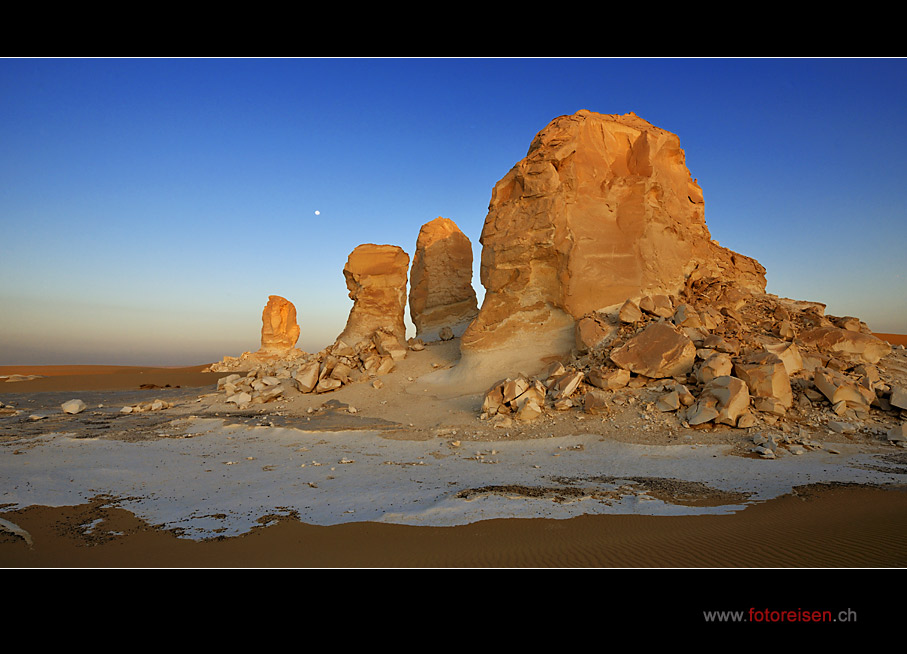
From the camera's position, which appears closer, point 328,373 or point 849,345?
point 849,345

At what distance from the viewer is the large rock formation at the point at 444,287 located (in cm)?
2272

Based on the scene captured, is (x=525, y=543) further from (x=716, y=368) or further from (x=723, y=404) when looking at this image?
(x=716, y=368)

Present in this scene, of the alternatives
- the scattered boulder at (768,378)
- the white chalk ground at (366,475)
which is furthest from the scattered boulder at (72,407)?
the scattered boulder at (768,378)

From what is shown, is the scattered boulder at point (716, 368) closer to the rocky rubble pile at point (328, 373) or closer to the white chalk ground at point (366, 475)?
the white chalk ground at point (366, 475)

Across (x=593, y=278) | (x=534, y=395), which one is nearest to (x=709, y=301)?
(x=593, y=278)

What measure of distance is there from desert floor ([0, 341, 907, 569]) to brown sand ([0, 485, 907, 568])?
26 mm

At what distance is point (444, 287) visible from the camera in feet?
75.0

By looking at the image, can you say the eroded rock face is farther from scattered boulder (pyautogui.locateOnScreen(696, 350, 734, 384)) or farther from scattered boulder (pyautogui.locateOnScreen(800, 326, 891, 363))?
scattered boulder (pyautogui.locateOnScreen(800, 326, 891, 363))

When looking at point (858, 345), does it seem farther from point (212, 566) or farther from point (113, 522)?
point (113, 522)

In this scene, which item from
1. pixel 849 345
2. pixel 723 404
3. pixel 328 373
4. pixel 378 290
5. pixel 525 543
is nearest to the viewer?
pixel 525 543

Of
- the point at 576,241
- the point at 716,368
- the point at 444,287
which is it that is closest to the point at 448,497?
the point at 716,368

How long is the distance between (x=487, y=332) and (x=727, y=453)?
857cm

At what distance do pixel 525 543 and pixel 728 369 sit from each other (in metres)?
7.93

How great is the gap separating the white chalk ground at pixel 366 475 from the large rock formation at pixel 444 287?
12.8 metres
